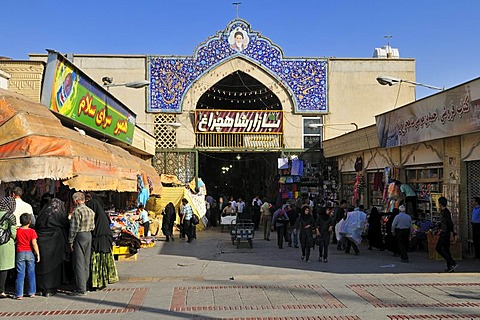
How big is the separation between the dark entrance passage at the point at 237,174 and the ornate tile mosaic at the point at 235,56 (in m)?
4.68

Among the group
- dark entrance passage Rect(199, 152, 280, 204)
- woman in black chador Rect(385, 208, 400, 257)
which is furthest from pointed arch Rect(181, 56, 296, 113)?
woman in black chador Rect(385, 208, 400, 257)

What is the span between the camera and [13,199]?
8.27 m

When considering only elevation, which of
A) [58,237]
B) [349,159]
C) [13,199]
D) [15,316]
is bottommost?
[15,316]

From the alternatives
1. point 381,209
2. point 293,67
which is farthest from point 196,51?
point 381,209

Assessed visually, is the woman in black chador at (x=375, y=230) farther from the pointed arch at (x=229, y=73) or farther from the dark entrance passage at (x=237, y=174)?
the dark entrance passage at (x=237, y=174)

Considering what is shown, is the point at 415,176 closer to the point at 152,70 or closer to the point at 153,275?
the point at 153,275

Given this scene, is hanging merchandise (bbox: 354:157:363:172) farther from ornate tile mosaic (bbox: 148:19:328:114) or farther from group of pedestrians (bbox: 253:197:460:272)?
ornate tile mosaic (bbox: 148:19:328:114)

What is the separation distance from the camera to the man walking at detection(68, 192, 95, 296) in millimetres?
8445

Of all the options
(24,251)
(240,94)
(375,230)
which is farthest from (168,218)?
(240,94)

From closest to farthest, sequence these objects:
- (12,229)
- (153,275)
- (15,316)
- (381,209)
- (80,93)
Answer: (15,316), (12,229), (153,275), (80,93), (381,209)

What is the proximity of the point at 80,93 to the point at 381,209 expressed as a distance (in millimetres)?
11372

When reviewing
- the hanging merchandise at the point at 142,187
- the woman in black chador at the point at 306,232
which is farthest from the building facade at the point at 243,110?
the woman in black chador at the point at 306,232

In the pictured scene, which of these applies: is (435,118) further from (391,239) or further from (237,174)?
(237,174)

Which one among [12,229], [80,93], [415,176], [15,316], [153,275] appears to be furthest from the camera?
[415,176]
